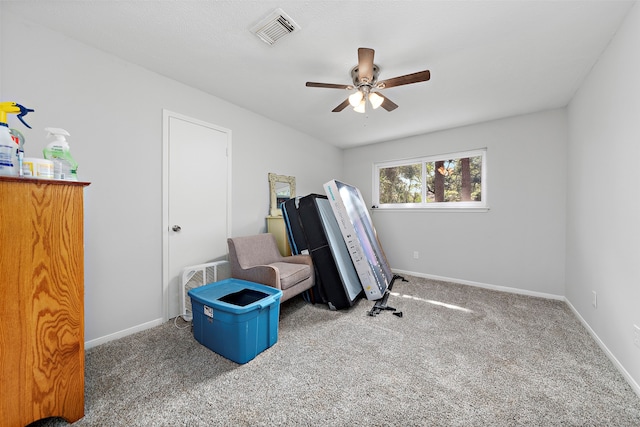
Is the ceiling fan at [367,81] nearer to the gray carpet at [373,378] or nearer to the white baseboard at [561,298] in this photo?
the gray carpet at [373,378]

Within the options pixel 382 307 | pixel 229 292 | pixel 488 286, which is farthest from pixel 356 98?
pixel 488 286

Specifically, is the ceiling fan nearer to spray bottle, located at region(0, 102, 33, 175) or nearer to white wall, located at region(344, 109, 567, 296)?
spray bottle, located at region(0, 102, 33, 175)

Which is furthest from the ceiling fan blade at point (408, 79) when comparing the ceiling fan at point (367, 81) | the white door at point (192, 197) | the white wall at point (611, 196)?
the white door at point (192, 197)

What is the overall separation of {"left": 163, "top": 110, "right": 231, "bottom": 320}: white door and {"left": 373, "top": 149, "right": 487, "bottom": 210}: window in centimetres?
278

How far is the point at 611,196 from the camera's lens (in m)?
1.73

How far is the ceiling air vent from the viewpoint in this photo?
154 cm

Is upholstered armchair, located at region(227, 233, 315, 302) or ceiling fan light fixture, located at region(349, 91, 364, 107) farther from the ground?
ceiling fan light fixture, located at region(349, 91, 364, 107)

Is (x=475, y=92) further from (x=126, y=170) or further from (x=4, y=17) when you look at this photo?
(x=4, y=17)

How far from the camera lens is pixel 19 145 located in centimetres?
123

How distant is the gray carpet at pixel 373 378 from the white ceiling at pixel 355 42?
237cm

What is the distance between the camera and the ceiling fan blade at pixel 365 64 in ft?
5.27

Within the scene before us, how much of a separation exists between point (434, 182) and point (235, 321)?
3553 millimetres

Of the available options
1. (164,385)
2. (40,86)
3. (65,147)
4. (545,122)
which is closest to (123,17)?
(40,86)

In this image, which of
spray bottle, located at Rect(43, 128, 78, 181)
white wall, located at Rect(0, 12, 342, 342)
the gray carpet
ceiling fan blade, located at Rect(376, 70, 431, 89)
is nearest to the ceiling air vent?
ceiling fan blade, located at Rect(376, 70, 431, 89)
